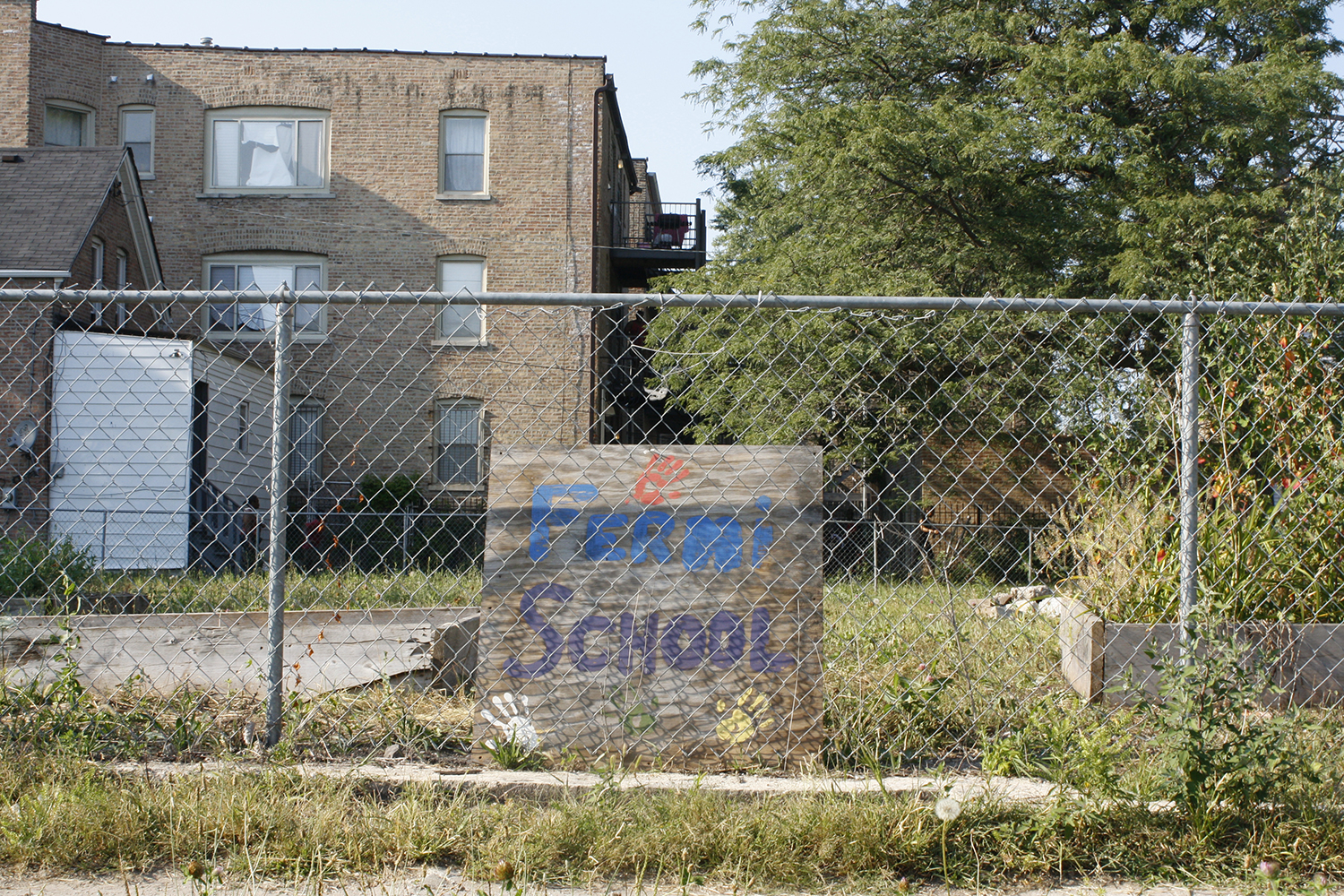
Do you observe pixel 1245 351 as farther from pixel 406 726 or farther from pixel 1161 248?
pixel 1161 248

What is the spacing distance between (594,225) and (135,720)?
17.4 meters

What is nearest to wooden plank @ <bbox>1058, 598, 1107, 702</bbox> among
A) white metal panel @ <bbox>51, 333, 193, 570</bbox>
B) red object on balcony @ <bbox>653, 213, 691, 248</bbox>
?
white metal panel @ <bbox>51, 333, 193, 570</bbox>

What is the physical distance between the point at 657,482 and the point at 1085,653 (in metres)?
2.07

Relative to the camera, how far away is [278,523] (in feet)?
10.8

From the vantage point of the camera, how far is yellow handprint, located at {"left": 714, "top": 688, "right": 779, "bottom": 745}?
3381mm

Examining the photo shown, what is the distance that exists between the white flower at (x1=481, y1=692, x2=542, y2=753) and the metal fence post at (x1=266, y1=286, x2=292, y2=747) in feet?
2.32

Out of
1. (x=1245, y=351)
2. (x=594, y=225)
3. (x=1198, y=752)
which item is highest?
(x=594, y=225)

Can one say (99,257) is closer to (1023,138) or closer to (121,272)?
(121,272)

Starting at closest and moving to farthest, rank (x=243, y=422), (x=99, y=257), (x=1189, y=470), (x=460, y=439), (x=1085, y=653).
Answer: (x=1189, y=470) → (x=1085, y=653) → (x=99, y=257) → (x=243, y=422) → (x=460, y=439)

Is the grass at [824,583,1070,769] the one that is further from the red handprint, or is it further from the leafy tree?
the leafy tree

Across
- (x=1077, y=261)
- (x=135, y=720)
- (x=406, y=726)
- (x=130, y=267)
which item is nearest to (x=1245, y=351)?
(x=406, y=726)

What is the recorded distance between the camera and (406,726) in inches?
142

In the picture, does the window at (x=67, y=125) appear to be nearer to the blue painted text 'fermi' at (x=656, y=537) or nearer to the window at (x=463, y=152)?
the window at (x=463, y=152)

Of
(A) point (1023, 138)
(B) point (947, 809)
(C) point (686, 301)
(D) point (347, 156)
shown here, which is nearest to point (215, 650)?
(C) point (686, 301)
